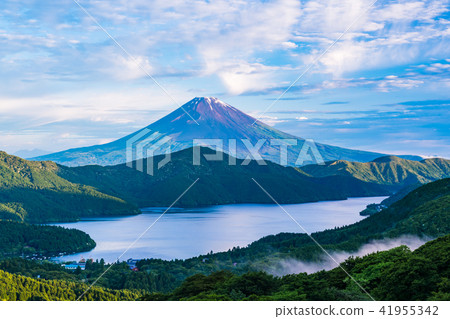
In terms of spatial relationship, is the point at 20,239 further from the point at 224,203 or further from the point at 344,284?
the point at 224,203

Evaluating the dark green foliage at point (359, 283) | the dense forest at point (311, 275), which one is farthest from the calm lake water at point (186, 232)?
the dark green foliage at point (359, 283)

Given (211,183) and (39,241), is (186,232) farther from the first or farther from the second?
(211,183)

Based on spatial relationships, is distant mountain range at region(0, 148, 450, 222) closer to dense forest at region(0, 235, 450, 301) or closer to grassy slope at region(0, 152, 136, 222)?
grassy slope at region(0, 152, 136, 222)

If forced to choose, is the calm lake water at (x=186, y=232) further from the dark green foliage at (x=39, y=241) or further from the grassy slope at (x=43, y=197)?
the grassy slope at (x=43, y=197)

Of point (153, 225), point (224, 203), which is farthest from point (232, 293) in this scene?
point (224, 203)

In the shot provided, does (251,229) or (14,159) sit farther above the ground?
(14,159)

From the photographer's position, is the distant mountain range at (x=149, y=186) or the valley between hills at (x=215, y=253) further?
the distant mountain range at (x=149, y=186)

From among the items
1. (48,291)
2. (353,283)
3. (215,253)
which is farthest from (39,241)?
(353,283)
